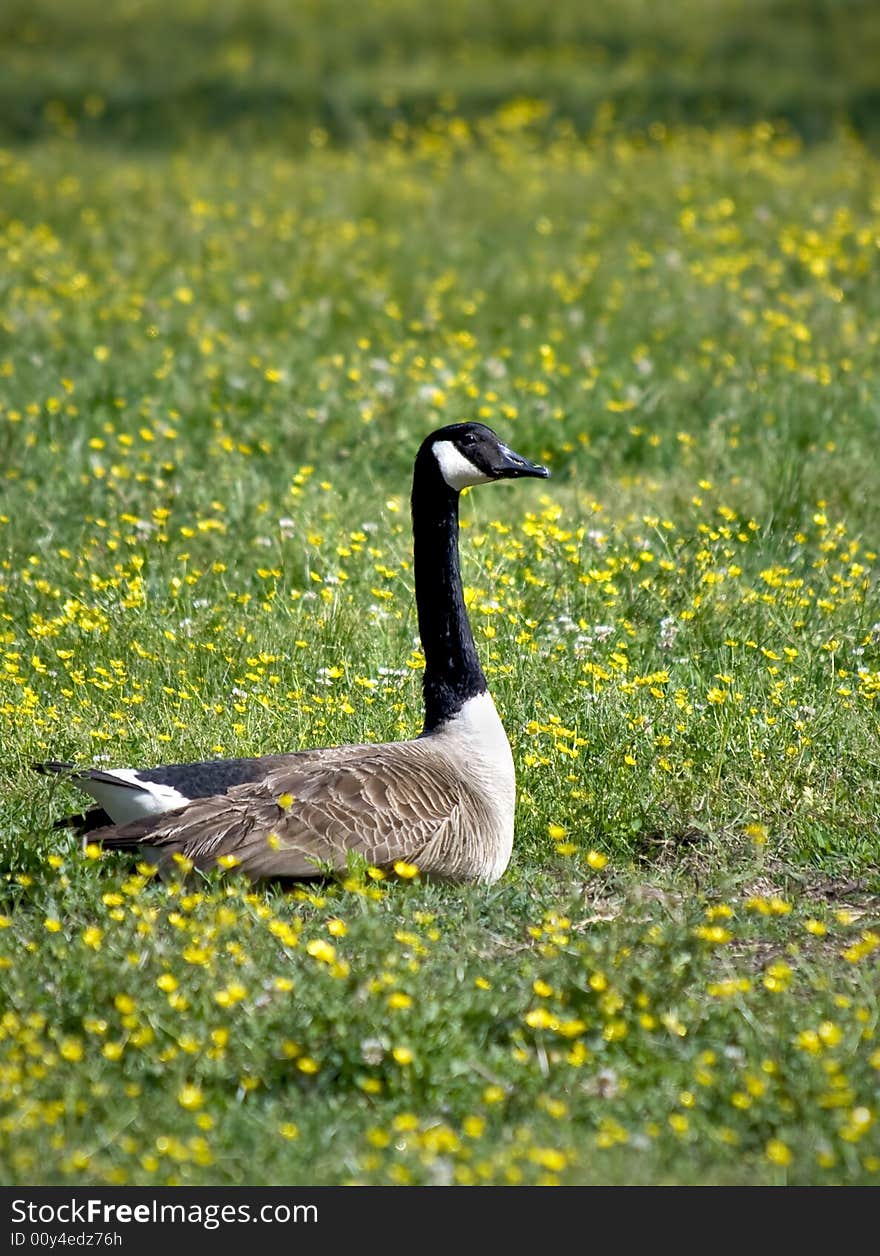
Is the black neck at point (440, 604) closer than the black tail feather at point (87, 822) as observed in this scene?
No

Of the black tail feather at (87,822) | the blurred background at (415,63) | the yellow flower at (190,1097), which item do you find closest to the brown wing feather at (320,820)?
the black tail feather at (87,822)

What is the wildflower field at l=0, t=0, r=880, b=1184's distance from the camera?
391cm

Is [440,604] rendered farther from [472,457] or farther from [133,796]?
[133,796]

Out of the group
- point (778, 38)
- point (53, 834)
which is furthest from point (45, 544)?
point (778, 38)

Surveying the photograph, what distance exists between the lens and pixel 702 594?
7012 mm

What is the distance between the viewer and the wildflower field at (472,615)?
3.91 meters

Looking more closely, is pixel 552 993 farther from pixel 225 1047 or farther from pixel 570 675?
pixel 570 675

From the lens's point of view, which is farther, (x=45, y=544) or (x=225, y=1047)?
(x=45, y=544)

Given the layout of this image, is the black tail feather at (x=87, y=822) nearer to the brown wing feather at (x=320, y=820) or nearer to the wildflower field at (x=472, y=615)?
the wildflower field at (x=472, y=615)

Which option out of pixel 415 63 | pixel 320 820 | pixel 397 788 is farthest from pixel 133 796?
pixel 415 63

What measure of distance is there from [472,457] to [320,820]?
1.45 meters

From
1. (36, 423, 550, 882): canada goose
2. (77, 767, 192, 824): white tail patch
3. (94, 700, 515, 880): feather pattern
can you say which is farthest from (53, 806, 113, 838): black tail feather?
(94, 700, 515, 880): feather pattern

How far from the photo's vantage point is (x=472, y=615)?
23.1ft

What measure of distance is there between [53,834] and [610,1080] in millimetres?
2258
